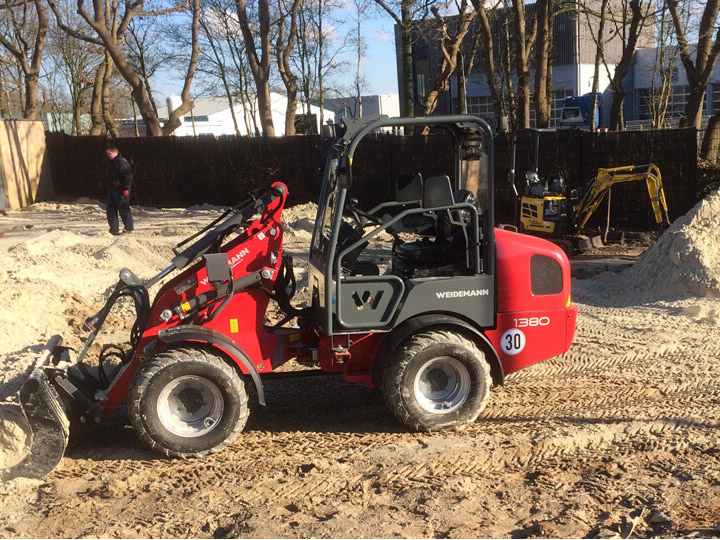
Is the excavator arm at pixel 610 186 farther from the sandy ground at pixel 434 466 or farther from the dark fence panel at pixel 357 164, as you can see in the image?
the sandy ground at pixel 434 466

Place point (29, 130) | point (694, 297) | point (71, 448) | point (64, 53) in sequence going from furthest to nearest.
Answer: point (64, 53), point (29, 130), point (694, 297), point (71, 448)

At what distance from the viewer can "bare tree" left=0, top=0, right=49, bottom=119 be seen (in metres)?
25.9

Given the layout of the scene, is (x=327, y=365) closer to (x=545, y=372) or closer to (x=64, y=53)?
(x=545, y=372)

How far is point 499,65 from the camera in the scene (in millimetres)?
30578

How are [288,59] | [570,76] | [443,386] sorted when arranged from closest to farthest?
[443,386], [288,59], [570,76]

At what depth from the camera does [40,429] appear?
500 centimetres

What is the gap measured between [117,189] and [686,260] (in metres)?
10.2

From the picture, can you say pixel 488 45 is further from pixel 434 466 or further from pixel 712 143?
pixel 434 466

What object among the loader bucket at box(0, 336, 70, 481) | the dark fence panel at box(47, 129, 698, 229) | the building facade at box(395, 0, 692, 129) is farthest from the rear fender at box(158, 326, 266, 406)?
the building facade at box(395, 0, 692, 129)

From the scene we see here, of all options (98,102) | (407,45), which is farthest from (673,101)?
(98,102)

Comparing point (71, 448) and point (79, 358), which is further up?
point (79, 358)

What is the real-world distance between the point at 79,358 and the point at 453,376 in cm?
272

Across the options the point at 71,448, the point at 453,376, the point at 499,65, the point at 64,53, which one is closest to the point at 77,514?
the point at 71,448

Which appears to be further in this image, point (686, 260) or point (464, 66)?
point (464, 66)
